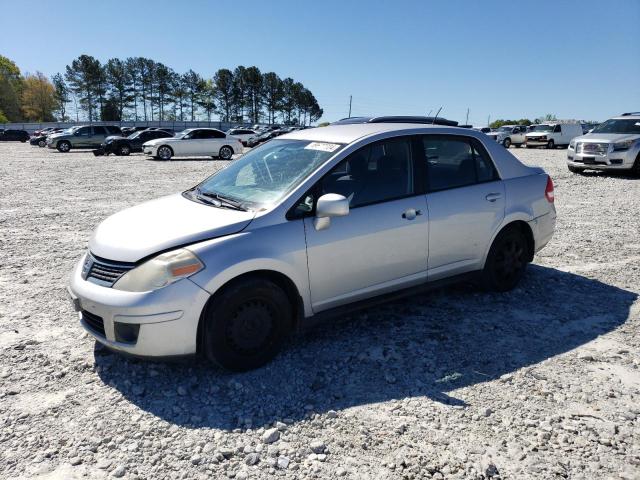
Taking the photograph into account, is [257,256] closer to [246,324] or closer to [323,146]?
[246,324]

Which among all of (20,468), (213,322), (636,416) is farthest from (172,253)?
(636,416)

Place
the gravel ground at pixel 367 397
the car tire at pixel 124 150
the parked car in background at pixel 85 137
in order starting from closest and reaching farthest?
the gravel ground at pixel 367 397
the car tire at pixel 124 150
the parked car in background at pixel 85 137

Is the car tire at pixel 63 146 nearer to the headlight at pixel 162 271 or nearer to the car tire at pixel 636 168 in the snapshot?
the car tire at pixel 636 168

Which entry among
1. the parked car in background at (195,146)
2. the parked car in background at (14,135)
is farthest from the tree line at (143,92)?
the parked car in background at (195,146)

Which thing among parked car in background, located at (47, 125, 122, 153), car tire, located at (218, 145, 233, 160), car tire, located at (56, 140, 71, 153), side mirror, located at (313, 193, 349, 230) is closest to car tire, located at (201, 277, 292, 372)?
side mirror, located at (313, 193, 349, 230)

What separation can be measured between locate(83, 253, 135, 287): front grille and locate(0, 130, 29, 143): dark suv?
200ft

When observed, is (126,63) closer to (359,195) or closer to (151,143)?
(151,143)

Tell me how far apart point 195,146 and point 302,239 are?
23127 millimetres

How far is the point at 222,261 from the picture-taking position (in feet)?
10.7

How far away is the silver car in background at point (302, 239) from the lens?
10.7 feet

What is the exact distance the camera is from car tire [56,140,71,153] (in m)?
31.7

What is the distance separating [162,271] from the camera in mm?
3201

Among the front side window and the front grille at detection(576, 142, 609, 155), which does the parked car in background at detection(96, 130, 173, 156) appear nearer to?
the front grille at detection(576, 142, 609, 155)

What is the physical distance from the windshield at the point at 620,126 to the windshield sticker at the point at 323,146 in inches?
566
